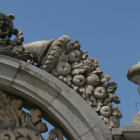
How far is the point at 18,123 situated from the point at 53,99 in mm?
932

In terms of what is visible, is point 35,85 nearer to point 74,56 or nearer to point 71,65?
point 71,65

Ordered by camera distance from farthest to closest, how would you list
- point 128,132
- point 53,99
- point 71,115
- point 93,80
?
point 93,80, point 53,99, point 71,115, point 128,132

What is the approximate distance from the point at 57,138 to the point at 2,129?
1.12m

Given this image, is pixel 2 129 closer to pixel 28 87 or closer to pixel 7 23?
pixel 28 87

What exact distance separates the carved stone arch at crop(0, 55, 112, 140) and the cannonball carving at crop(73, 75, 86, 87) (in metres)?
0.23

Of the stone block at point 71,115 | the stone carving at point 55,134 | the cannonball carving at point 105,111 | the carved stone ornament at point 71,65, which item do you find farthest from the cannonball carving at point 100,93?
the stone carving at point 55,134

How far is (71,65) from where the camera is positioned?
29.2ft

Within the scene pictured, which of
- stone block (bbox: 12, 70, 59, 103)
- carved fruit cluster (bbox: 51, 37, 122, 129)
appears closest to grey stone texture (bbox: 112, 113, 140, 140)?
carved fruit cluster (bbox: 51, 37, 122, 129)

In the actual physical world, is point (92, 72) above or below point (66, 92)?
above

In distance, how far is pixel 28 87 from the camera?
8523 mm

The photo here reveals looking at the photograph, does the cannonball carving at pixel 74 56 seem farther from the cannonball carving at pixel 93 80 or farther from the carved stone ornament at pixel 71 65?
the cannonball carving at pixel 93 80

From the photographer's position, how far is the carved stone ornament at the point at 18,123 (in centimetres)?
856

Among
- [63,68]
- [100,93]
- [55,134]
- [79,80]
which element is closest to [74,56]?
[63,68]

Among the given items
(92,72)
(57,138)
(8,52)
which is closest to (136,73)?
(92,72)
